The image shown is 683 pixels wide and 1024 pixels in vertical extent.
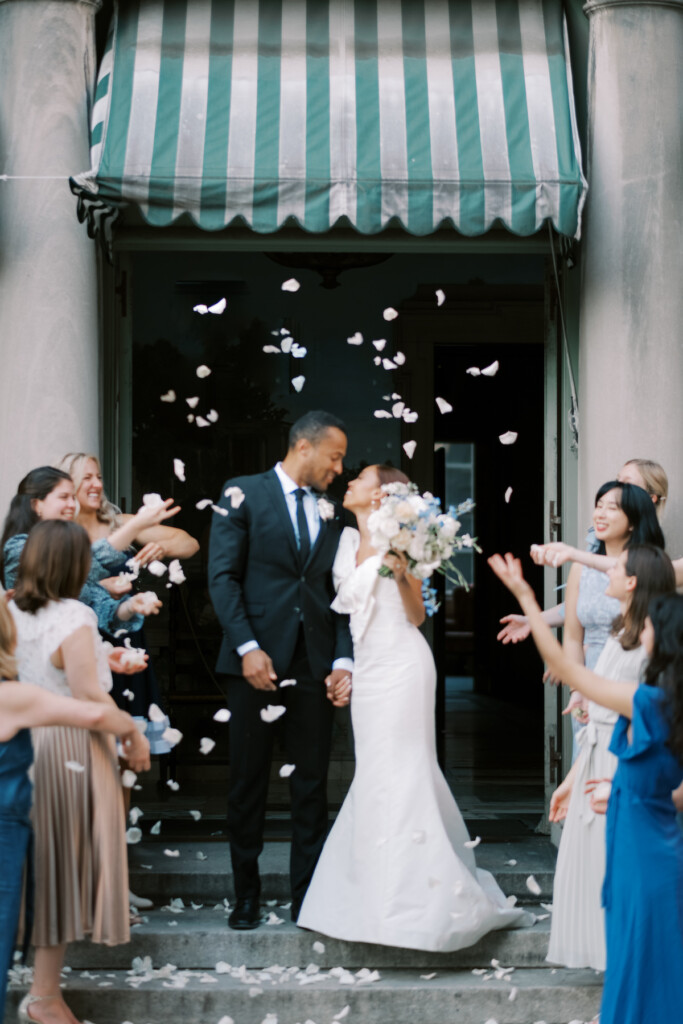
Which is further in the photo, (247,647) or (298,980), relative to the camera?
(247,647)

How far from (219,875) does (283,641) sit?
1253 millimetres

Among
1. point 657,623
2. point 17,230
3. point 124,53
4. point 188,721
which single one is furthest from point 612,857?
point 188,721

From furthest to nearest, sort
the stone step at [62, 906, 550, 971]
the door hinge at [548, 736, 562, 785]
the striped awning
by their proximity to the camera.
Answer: the door hinge at [548, 736, 562, 785]
the striped awning
the stone step at [62, 906, 550, 971]

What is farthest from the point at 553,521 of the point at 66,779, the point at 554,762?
the point at 66,779

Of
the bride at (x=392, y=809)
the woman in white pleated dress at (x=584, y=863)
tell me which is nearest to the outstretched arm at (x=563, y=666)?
the woman in white pleated dress at (x=584, y=863)

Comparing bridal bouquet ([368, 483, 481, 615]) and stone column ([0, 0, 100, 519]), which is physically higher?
stone column ([0, 0, 100, 519])

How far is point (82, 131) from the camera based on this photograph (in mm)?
6234

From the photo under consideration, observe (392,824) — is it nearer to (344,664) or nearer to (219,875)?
(344,664)

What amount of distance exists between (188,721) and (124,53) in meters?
5.05

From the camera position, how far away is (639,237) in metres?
6.28

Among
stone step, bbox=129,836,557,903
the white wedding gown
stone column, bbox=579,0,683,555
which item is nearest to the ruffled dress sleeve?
Answer: the white wedding gown

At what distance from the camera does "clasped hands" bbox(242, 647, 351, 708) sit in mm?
5367

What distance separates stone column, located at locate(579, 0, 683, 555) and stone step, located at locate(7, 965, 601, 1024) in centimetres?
229

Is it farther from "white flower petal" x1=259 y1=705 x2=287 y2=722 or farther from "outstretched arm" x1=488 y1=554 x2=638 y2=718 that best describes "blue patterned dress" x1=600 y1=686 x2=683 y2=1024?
"white flower petal" x1=259 y1=705 x2=287 y2=722
